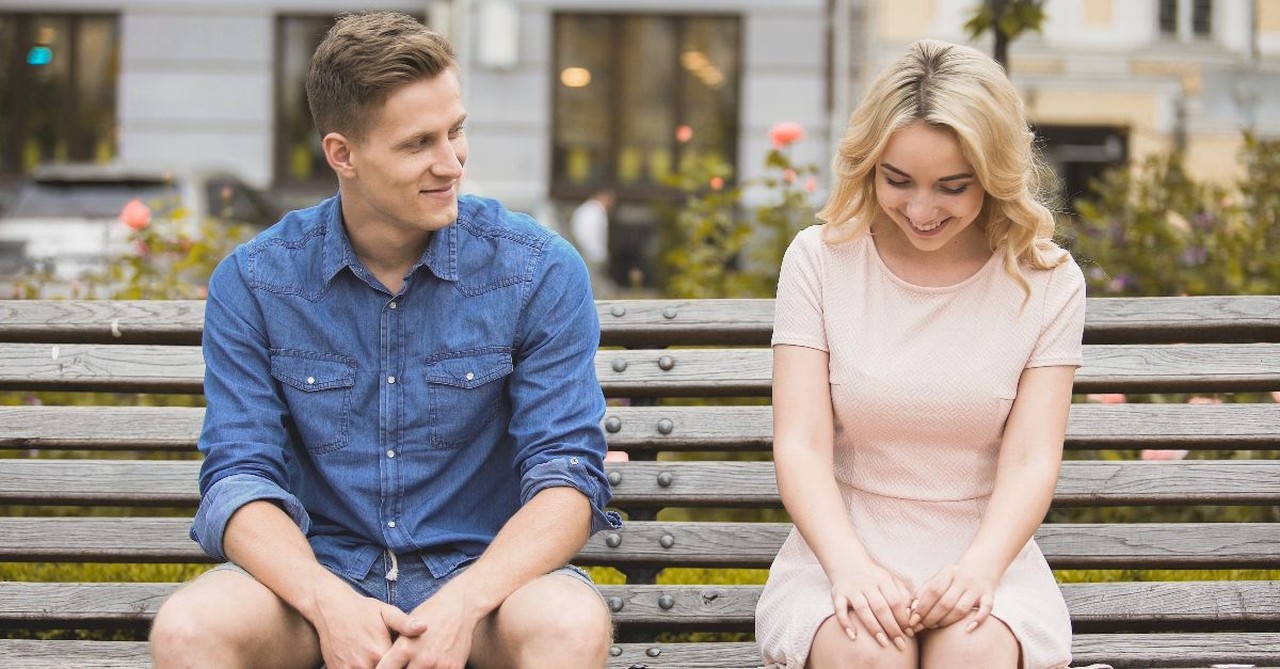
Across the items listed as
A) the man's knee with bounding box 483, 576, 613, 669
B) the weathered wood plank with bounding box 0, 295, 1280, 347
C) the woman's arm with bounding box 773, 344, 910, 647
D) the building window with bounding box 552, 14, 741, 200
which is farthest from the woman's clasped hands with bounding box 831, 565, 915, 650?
the building window with bounding box 552, 14, 741, 200

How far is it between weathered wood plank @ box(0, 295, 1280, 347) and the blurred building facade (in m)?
13.2

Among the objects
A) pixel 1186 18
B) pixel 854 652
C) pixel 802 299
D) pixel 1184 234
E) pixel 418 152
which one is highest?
pixel 1186 18

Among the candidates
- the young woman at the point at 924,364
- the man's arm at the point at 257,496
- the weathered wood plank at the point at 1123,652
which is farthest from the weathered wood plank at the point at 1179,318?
the man's arm at the point at 257,496

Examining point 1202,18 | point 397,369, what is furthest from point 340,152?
point 1202,18

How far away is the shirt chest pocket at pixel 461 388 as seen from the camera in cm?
310

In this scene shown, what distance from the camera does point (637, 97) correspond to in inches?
722

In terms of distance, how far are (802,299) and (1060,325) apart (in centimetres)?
52

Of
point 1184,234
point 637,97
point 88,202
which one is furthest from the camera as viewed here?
point 637,97

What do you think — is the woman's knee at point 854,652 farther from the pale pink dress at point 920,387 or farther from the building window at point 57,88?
the building window at point 57,88

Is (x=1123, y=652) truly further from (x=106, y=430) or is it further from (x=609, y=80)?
(x=609, y=80)

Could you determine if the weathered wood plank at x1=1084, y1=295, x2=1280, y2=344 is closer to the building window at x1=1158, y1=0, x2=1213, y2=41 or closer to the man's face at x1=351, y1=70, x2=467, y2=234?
the man's face at x1=351, y1=70, x2=467, y2=234

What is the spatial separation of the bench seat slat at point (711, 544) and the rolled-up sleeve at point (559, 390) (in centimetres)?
41

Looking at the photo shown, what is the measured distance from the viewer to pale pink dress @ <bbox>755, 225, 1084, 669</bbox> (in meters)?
3.08

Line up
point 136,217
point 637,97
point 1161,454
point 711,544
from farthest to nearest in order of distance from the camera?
1. point 637,97
2. point 136,217
3. point 1161,454
4. point 711,544
